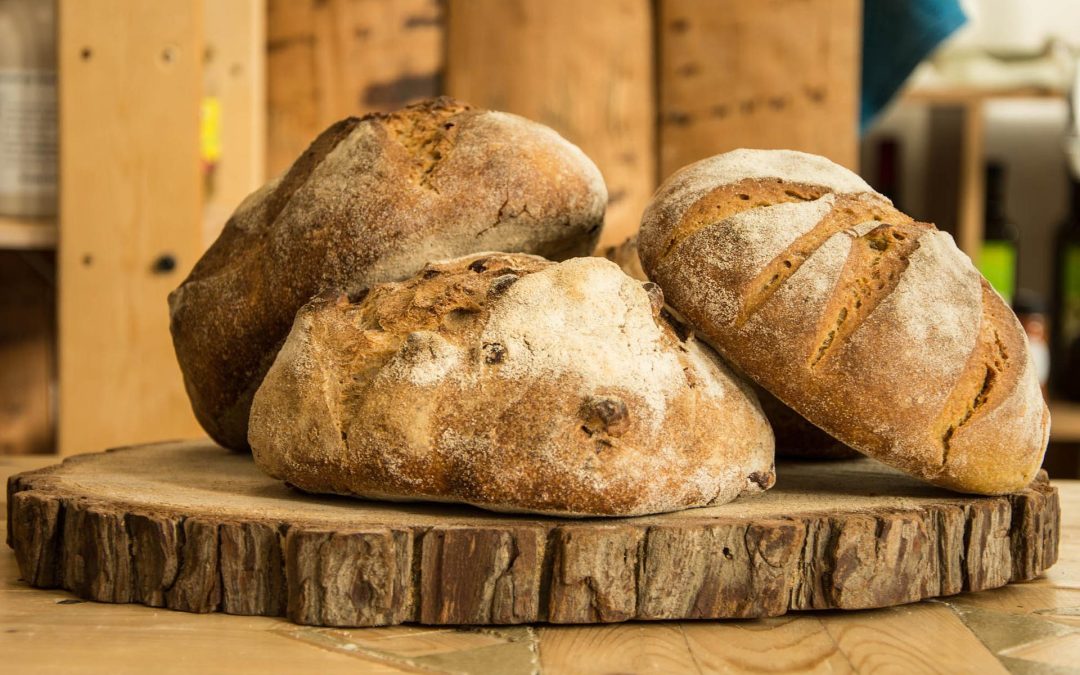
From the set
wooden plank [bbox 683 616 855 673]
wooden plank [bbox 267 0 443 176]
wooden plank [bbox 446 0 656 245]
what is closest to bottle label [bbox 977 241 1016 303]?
wooden plank [bbox 446 0 656 245]

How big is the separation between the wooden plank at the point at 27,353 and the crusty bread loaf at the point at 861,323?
1.71 m

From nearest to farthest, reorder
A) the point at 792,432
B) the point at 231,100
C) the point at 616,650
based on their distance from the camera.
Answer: the point at 616,650
the point at 792,432
the point at 231,100

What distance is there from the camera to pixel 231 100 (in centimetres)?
256

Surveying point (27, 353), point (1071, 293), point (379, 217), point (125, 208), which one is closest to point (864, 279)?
point (379, 217)

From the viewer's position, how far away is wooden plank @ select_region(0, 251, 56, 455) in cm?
261

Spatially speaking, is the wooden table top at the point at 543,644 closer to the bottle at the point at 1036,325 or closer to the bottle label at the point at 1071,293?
the bottle at the point at 1036,325

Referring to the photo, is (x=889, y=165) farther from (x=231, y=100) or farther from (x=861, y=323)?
(x=861, y=323)

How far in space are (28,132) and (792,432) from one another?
5.27 ft

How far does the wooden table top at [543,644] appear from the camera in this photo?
1040mm

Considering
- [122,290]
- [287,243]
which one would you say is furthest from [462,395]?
[122,290]

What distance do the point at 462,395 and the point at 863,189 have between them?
53 centimetres

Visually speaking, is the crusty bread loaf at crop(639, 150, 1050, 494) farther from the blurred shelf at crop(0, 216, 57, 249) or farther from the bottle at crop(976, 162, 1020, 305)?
the bottle at crop(976, 162, 1020, 305)

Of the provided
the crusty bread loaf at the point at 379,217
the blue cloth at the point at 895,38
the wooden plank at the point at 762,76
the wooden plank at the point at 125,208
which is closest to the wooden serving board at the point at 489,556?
the crusty bread loaf at the point at 379,217

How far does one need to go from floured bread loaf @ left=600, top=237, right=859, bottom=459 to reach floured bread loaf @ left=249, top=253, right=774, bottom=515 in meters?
0.22
